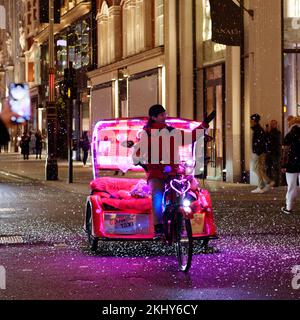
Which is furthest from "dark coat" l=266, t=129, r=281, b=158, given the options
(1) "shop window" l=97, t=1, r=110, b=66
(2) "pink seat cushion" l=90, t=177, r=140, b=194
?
(1) "shop window" l=97, t=1, r=110, b=66

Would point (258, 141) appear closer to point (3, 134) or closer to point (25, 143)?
point (3, 134)

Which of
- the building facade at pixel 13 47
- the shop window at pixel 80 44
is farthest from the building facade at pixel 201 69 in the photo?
the building facade at pixel 13 47

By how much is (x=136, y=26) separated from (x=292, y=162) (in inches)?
872

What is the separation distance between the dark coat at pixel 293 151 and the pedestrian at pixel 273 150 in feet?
20.3

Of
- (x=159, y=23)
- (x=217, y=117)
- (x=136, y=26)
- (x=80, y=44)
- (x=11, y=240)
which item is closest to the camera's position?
(x=11, y=240)

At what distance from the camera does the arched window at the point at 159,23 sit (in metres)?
33.0

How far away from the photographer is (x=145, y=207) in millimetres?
10875

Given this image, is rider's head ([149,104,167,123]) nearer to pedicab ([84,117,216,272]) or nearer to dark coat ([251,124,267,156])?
pedicab ([84,117,216,272])

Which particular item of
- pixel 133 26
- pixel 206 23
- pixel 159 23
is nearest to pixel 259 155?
pixel 206 23

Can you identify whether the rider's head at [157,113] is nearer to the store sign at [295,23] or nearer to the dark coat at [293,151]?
the dark coat at [293,151]

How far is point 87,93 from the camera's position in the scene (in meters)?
45.6

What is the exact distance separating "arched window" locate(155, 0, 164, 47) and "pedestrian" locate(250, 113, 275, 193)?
12.0m
